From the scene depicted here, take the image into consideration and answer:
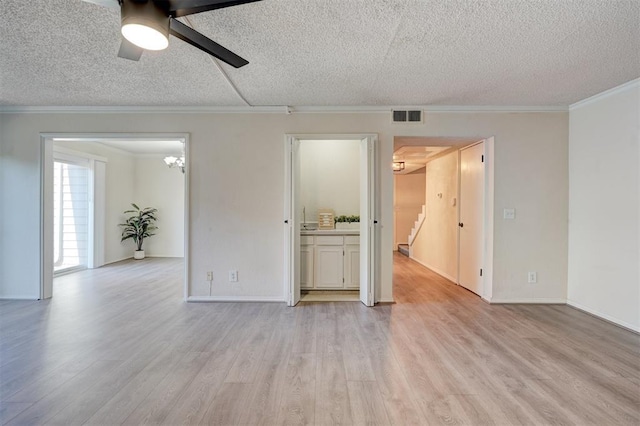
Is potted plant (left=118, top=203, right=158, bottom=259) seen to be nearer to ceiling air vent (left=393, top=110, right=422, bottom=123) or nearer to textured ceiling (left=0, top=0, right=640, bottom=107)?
textured ceiling (left=0, top=0, right=640, bottom=107)

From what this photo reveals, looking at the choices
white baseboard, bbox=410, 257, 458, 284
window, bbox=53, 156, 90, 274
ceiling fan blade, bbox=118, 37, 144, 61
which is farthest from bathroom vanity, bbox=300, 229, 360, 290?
window, bbox=53, 156, 90, 274

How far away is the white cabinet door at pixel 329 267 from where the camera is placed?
4.25 metres

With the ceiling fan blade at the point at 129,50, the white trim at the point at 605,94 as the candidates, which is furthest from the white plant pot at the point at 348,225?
the ceiling fan blade at the point at 129,50

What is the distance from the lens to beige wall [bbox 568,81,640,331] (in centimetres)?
297

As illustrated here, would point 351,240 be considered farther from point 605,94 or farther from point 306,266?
point 605,94

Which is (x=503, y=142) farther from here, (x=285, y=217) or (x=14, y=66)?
(x=14, y=66)

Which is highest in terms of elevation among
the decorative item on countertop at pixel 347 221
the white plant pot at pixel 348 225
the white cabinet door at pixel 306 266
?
the decorative item on countertop at pixel 347 221

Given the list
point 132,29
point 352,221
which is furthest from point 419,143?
point 132,29

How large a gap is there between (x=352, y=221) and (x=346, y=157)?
43.4 inches

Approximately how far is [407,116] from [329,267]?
232 centimetres

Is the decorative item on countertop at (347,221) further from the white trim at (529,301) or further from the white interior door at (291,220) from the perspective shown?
the white trim at (529,301)

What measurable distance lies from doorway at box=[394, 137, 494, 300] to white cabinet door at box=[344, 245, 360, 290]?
→ 164 cm

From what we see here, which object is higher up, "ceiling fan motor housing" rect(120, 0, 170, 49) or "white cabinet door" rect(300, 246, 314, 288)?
"ceiling fan motor housing" rect(120, 0, 170, 49)

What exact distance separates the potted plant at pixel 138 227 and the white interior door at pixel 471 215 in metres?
6.77
